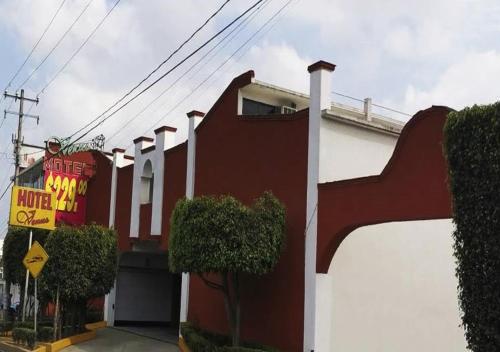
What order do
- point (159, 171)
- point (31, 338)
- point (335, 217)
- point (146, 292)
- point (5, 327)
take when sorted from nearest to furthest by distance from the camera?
1. point (335, 217)
2. point (31, 338)
3. point (159, 171)
4. point (5, 327)
5. point (146, 292)

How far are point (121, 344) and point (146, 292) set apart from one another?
7.63 meters

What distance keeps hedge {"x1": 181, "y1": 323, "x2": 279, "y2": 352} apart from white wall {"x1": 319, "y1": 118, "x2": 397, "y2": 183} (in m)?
4.58

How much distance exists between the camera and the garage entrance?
2891 cm

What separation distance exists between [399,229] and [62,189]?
18.4 meters

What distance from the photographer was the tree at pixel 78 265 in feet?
70.2

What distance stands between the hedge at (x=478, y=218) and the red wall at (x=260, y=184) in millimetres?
8040

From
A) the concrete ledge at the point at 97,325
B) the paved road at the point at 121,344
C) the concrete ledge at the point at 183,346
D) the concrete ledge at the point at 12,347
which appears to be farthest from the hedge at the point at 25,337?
the concrete ledge at the point at 183,346

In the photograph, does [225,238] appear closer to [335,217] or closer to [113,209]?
[335,217]

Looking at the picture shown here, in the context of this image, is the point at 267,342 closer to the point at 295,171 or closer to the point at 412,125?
the point at 295,171

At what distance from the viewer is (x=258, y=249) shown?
15.9 meters

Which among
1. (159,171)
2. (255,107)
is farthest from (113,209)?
(255,107)

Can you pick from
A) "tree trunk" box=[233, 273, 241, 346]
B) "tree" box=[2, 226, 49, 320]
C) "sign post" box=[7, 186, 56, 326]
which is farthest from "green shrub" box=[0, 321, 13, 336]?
"tree trunk" box=[233, 273, 241, 346]

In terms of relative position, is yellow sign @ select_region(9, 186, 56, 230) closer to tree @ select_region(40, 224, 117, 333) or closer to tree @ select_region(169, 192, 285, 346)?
tree @ select_region(40, 224, 117, 333)

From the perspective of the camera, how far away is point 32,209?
83.4ft
